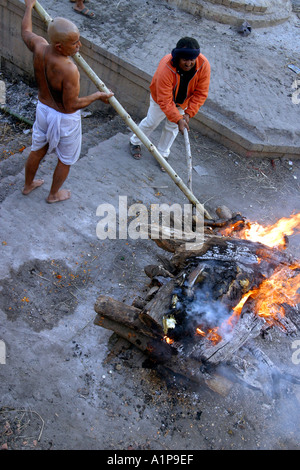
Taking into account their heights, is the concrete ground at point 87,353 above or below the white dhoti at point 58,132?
below

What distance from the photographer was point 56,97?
12.1 feet

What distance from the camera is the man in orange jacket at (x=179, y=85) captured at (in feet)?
13.8

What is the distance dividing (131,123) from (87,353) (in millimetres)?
2735

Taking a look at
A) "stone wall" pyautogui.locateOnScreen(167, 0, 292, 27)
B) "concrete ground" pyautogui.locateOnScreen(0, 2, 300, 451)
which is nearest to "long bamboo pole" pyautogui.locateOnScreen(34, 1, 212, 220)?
"concrete ground" pyautogui.locateOnScreen(0, 2, 300, 451)

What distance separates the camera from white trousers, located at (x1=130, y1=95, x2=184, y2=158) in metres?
5.05

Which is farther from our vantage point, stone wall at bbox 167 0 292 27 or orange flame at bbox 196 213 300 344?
stone wall at bbox 167 0 292 27

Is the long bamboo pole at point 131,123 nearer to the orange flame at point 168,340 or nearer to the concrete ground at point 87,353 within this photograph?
the concrete ground at point 87,353

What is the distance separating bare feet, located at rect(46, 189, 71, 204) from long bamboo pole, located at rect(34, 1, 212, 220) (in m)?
1.15

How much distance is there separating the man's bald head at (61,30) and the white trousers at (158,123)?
1917 millimetres

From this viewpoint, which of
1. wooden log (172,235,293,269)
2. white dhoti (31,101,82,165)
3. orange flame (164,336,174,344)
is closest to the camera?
orange flame (164,336,174,344)

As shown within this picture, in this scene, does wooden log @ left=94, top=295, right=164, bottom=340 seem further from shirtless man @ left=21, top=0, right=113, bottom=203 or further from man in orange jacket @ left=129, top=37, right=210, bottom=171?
man in orange jacket @ left=129, top=37, right=210, bottom=171

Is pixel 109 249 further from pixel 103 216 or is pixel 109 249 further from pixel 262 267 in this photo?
pixel 262 267

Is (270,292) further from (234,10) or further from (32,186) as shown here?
(234,10)

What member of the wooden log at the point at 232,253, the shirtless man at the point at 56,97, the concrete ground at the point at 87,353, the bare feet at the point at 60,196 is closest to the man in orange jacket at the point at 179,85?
the shirtless man at the point at 56,97
